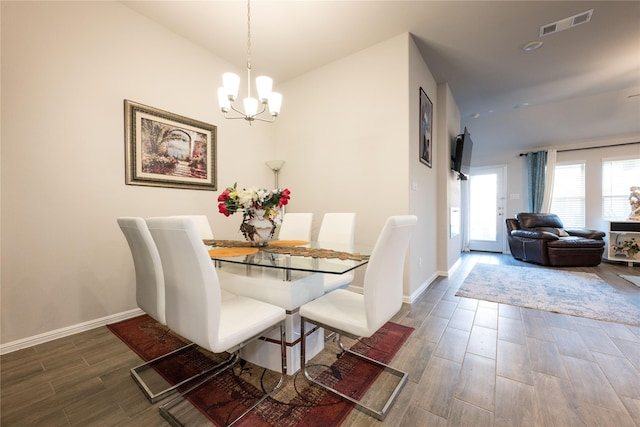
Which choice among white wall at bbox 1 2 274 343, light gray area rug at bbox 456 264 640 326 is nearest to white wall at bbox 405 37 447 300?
light gray area rug at bbox 456 264 640 326

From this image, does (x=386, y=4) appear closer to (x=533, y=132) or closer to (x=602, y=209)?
(x=533, y=132)

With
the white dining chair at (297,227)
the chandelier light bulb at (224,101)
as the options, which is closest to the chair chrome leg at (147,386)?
the white dining chair at (297,227)

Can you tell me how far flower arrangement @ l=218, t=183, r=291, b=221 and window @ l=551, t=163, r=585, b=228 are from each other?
6839 millimetres

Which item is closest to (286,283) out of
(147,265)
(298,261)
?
(298,261)

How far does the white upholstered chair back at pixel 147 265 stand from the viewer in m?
1.42

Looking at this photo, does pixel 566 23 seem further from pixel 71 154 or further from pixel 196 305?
pixel 71 154

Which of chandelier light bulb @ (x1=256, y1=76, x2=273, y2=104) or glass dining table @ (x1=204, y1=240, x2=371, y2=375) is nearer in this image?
glass dining table @ (x1=204, y1=240, x2=371, y2=375)

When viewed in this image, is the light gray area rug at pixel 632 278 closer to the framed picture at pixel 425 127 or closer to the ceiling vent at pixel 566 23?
the framed picture at pixel 425 127

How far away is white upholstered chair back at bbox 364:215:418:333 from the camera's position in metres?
1.19

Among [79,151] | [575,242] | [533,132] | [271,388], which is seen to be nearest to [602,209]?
[575,242]

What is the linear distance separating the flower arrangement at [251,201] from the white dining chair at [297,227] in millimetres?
720

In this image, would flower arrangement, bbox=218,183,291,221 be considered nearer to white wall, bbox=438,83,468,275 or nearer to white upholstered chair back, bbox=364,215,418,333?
white upholstered chair back, bbox=364,215,418,333

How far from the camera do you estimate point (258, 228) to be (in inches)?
79.1

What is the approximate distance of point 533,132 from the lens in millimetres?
5488
